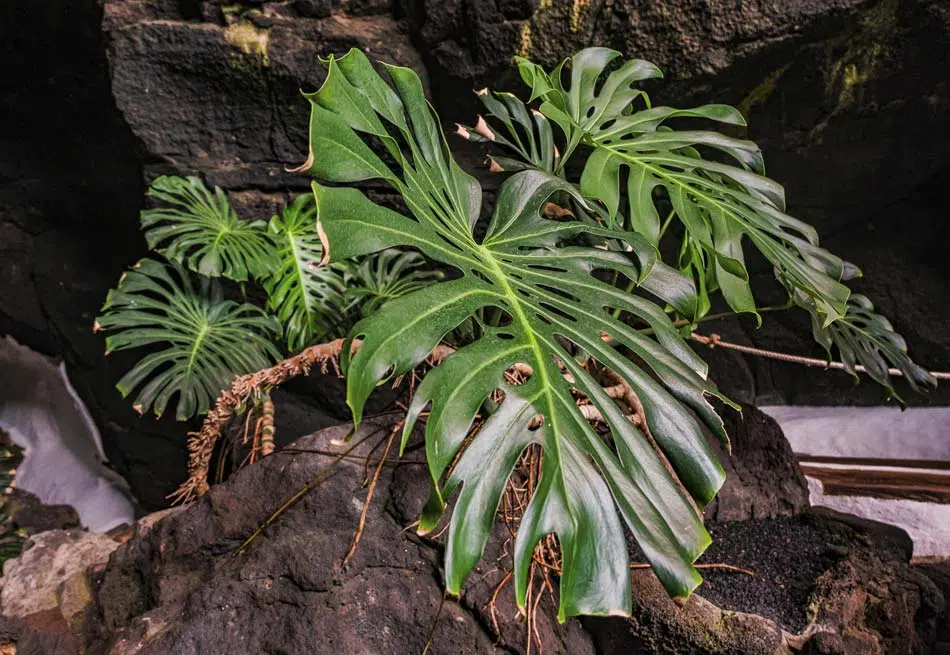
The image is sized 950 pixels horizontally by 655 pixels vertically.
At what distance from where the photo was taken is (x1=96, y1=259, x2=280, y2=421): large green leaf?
1.92m

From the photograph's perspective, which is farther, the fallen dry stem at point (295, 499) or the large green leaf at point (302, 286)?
the large green leaf at point (302, 286)

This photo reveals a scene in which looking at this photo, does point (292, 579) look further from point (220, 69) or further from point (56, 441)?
point (56, 441)

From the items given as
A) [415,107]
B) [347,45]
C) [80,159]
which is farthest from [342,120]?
[80,159]

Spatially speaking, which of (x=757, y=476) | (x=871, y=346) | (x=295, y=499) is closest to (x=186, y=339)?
(x=295, y=499)

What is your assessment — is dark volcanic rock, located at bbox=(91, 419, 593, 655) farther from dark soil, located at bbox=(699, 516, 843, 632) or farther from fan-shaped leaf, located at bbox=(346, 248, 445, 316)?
fan-shaped leaf, located at bbox=(346, 248, 445, 316)

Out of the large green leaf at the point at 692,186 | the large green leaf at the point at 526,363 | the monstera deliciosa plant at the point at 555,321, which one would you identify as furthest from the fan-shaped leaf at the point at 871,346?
the large green leaf at the point at 526,363

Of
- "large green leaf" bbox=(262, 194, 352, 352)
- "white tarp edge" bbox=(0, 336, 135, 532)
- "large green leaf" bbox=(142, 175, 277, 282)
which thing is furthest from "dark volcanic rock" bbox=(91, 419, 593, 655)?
"white tarp edge" bbox=(0, 336, 135, 532)

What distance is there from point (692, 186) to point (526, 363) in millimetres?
716

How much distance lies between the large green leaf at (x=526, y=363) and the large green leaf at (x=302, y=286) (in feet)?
3.36

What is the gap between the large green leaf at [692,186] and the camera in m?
1.16

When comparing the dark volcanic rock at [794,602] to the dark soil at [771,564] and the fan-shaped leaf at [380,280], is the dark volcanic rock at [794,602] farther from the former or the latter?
the fan-shaped leaf at [380,280]

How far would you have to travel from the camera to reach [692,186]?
1382mm

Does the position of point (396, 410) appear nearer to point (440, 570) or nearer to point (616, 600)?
point (440, 570)

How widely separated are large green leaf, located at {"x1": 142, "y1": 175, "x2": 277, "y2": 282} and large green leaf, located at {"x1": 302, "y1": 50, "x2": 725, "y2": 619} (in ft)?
3.36
